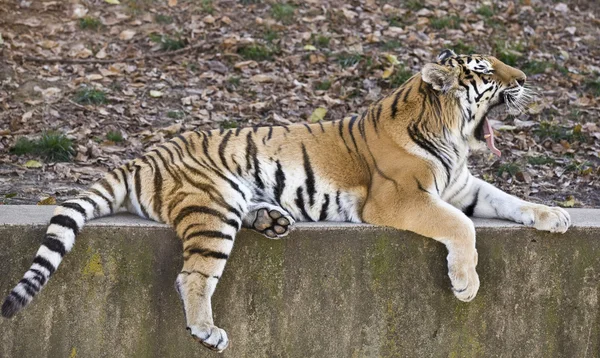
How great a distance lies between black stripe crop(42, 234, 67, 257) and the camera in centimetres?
361

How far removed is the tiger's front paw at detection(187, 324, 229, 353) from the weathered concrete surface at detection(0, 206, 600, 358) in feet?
0.94

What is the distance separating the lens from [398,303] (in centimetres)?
406

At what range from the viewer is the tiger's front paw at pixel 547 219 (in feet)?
13.4

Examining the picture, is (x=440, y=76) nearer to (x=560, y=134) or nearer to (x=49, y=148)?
(x=560, y=134)

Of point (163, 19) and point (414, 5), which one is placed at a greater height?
point (163, 19)

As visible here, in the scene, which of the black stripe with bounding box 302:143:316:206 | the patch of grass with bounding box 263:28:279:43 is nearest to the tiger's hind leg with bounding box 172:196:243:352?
the black stripe with bounding box 302:143:316:206

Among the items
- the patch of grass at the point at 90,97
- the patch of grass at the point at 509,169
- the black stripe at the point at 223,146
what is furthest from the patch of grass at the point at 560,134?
the patch of grass at the point at 90,97

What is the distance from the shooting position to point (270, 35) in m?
8.28

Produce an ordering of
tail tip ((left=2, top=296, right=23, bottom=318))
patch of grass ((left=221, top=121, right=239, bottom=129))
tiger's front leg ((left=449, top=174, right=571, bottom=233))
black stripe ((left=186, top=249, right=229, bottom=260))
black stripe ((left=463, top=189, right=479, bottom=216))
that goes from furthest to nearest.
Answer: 1. patch of grass ((left=221, top=121, right=239, bottom=129))
2. black stripe ((left=463, top=189, right=479, bottom=216))
3. tiger's front leg ((left=449, top=174, right=571, bottom=233))
4. black stripe ((left=186, top=249, right=229, bottom=260))
5. tail tip ((left=2, top=296, right=23, bottom=318))

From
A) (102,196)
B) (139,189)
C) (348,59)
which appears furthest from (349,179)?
(348,59)

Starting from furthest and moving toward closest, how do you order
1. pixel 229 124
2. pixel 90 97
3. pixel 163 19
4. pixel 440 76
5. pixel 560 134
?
pixel 163 19
pixel 90 97
pixel 560 134
pixel 229 124
pixel 440 76

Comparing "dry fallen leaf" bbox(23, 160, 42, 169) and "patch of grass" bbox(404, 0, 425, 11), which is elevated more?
"dry fallen leaf" bbox(23, 160, 42, 169)

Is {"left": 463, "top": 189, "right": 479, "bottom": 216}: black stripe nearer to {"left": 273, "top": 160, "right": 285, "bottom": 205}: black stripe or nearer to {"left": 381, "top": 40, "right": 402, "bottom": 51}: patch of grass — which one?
{"left": 273, "top": 160, "right": 285, "bottom": 205}: black stripe

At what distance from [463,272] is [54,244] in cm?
177
